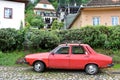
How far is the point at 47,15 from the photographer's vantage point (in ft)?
294

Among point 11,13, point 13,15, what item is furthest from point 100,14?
point 11,13

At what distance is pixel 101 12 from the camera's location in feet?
103

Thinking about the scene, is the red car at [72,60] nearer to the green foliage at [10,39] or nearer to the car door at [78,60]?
the car door at [78,60]

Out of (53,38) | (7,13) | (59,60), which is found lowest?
(59,60)

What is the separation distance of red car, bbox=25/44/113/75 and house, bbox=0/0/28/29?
18.0m

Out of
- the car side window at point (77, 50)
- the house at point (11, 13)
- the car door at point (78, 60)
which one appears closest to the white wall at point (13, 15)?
the house at point (11, 13)

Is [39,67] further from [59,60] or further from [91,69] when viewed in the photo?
[91,69]

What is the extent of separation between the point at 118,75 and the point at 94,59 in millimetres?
1578

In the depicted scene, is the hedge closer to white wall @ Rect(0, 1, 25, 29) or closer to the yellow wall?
the yellow wall

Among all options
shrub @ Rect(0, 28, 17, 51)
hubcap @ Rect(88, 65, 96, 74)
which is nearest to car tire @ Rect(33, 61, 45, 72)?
hubcap @ Rect(88, 65, 96, 74)

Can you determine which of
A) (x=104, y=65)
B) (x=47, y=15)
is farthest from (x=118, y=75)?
(x=47, y=15)

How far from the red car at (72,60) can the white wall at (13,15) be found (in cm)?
1792

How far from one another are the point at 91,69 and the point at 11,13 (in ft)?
66.0

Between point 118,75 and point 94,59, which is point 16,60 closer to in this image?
point 94,59
